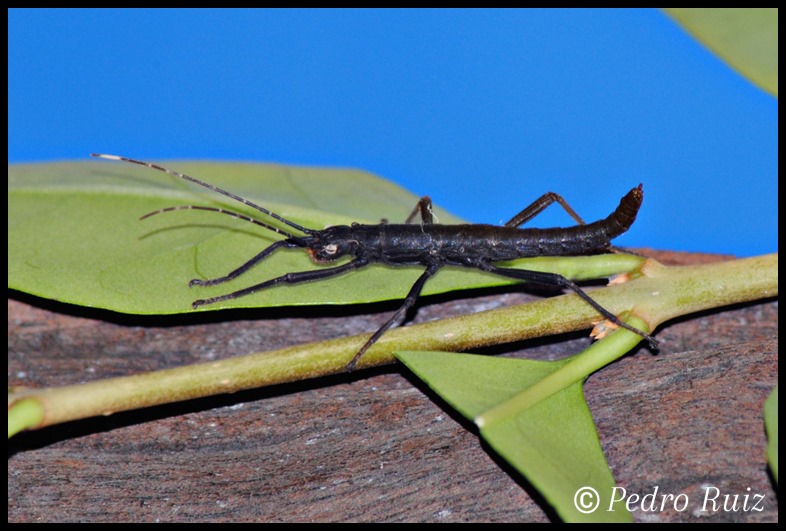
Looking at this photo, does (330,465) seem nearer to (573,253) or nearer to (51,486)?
(51,486)

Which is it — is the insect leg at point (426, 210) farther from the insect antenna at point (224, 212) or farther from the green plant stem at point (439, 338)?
the green plant stem at point (439, 338)

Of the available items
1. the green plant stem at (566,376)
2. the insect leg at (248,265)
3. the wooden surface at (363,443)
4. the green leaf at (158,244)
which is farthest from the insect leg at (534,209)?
the green plant stem at (566,376)

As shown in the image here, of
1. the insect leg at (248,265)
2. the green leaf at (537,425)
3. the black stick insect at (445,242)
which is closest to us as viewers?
the green leaf at (537,425)

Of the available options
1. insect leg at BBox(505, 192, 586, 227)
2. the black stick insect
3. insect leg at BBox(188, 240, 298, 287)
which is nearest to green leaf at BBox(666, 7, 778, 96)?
the black stick insect

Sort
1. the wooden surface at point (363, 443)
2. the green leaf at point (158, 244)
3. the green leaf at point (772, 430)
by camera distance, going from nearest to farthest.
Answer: the green leaf at point (772, 430)
the wooden surface at point (363, 443)
the green leaf at point (158, 244)

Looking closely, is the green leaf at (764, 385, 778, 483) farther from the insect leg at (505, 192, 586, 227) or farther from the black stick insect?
the insect leg at (505, 192, 586, 227)
